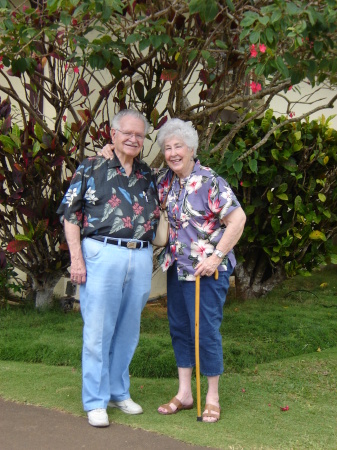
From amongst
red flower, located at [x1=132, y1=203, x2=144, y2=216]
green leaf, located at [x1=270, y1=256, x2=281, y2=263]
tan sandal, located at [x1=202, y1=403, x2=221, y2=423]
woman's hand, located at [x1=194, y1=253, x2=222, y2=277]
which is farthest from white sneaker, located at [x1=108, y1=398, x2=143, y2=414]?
green leaf, located at [x1=270, y1=256, x2=281, y2=263]

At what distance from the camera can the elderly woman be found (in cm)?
443

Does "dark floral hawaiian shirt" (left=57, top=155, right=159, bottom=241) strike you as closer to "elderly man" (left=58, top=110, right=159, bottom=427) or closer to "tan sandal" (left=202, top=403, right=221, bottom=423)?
"elderly man" (left=58, top=110, right=159, bottom=427)

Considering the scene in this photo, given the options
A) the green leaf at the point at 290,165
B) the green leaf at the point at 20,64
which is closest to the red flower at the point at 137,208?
the green leaf at the point at 20,64

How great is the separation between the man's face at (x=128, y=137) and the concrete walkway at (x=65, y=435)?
5.77 ft

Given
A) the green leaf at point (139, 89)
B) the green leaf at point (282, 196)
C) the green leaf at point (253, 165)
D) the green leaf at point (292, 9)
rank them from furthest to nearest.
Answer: the green leaf at point (282, 196) < the green leaf at point (253, 165) < the green leaf at point (139, 89) < the green leaf at point (292, 9)

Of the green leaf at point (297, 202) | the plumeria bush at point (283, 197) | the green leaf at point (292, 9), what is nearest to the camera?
the green leaf at point (292, 9)

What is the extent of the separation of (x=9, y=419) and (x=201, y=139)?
3356 millimetres

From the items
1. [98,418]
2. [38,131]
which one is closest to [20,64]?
[38,131]

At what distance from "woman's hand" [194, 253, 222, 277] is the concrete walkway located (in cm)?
105

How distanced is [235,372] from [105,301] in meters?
1.85

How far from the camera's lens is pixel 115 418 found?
4.53 m

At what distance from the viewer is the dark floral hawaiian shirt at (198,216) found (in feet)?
14.6

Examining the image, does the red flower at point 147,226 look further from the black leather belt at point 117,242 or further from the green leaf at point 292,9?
the green leaf at point 292,9

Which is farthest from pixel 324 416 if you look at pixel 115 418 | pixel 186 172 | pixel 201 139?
pixel 201 139
